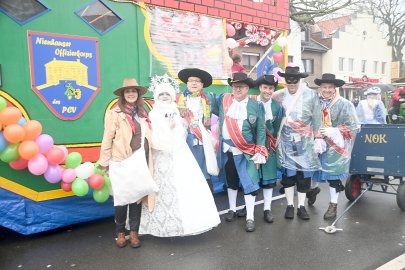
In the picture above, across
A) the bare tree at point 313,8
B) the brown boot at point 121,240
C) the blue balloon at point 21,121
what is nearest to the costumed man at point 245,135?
the brown boot at point 121,240

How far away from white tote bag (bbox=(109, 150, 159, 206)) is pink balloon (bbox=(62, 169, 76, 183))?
457 mm

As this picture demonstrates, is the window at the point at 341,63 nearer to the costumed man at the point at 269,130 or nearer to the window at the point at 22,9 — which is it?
the costumed man at the point at 269,130

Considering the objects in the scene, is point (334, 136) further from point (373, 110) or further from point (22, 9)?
point (22, 9)

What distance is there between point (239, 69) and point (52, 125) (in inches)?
131

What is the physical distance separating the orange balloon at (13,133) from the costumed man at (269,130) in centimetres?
268

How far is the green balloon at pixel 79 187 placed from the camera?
3951mm

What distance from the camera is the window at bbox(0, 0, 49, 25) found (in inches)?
153

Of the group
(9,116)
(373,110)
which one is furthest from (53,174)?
(373,110)

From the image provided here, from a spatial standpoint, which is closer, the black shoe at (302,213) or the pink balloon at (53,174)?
the pink balloon at (53,174)

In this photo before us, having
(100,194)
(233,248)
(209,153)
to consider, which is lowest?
(233,248)

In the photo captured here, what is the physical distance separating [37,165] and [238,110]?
222cm

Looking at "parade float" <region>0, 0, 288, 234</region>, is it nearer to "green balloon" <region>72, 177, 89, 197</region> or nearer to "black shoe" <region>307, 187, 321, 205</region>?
"green balloon" <region>72, 177, 89, 197</region>

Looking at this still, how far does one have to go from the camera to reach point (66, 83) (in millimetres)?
4285

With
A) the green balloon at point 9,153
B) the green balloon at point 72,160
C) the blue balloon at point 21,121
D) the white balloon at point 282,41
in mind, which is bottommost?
the green balloon at point 72,160
